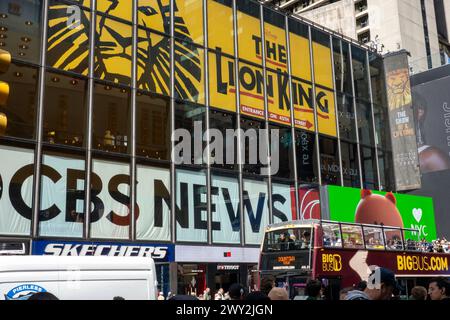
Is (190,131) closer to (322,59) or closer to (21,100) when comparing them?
(21,100)

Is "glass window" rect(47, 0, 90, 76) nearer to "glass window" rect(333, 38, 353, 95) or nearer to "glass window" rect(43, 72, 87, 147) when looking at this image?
"glass window" rect(43, 72, 87, 147)

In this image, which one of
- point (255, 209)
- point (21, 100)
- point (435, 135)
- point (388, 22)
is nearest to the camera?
point (21, 100)

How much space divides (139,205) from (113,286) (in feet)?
42.3

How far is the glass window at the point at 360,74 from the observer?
3303 cm

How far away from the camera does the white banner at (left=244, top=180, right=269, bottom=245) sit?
24938 millimetres

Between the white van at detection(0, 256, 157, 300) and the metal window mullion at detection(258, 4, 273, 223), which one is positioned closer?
the white van at detection(0, 256, 157, 300)

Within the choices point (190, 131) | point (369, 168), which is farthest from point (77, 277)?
point (369, 168)

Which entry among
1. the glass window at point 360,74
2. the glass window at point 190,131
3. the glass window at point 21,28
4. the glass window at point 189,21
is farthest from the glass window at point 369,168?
the glass window at point 21,28

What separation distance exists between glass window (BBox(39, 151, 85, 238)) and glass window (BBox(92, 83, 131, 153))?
1.47 m

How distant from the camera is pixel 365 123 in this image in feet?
107

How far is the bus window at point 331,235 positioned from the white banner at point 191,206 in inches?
278

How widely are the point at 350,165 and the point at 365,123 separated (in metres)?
3.69

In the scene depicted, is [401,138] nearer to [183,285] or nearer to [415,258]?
[415,258]

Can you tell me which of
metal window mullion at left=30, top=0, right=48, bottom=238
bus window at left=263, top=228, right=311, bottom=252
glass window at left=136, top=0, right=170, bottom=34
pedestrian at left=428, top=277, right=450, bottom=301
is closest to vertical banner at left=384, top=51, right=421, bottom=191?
bus window at left=263, top=228, right=311, bottom=252
